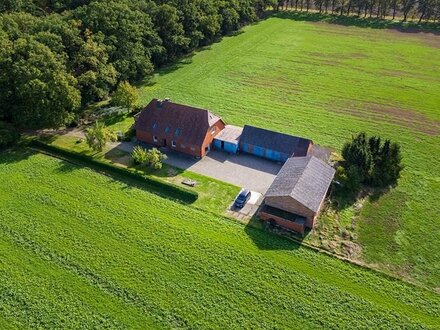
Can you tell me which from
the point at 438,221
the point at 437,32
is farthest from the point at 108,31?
the point at 437,32

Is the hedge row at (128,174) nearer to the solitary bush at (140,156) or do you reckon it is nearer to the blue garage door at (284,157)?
the solitary bush at (140,156)

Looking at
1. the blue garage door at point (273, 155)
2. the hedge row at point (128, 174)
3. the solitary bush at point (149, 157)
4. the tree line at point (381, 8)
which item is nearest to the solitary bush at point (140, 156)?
the solitary bush at point (149, 157)

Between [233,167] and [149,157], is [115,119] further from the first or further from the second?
[233,167]

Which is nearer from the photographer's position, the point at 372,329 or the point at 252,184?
the point at 372,329

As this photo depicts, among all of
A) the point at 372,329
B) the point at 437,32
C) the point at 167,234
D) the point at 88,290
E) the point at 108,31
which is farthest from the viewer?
the point at 437,32

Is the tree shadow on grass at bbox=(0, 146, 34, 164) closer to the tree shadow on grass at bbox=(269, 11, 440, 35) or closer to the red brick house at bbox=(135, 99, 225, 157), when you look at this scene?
the red brick house at bbox=(135, 99, 225, 157)

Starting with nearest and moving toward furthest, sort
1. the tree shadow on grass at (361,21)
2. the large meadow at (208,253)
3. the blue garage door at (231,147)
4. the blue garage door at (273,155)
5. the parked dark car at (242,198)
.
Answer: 1. the large meadow at (208,253)
2. the parked dark car at (242,198)
3. the blue garage door at (273,155)
4. the blue garage door at (231,147)
5. the tree shadow on grass at (361,21)

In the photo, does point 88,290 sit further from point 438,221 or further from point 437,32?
point 437,32
